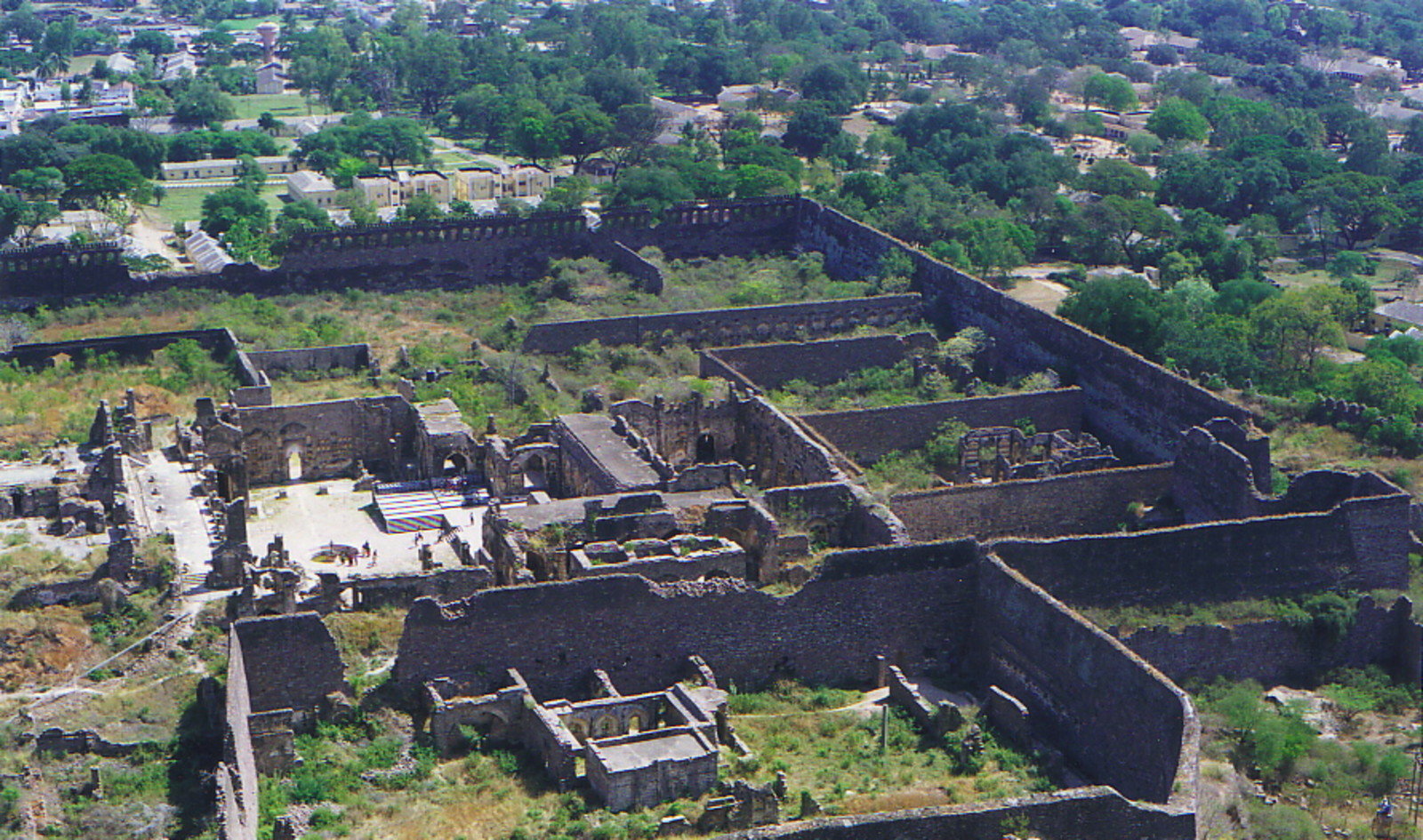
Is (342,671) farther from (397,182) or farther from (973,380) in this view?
(397,182)

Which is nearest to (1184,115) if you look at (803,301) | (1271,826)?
(803,301)

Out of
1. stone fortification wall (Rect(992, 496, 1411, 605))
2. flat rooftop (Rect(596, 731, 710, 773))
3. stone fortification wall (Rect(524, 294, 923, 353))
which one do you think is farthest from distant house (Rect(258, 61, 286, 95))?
flat rooftop (Rect(596, 731, 710, 773))

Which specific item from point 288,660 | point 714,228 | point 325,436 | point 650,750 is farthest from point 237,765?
point 714,228

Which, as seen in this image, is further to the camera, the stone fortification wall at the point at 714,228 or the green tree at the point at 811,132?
the green tree at the point at 811,132

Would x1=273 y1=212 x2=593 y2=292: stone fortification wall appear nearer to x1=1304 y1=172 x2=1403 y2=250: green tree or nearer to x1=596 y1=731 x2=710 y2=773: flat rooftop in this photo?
x1=1304 y1=172 x2=1403 y2=250: green tree

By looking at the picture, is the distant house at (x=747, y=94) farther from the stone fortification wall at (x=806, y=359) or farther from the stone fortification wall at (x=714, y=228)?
the stone fortification wall at (x=806, y=359)

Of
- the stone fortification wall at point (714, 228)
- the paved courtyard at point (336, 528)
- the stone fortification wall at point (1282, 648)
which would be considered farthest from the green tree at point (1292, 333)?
the paved courtyard at point (336, 528)
